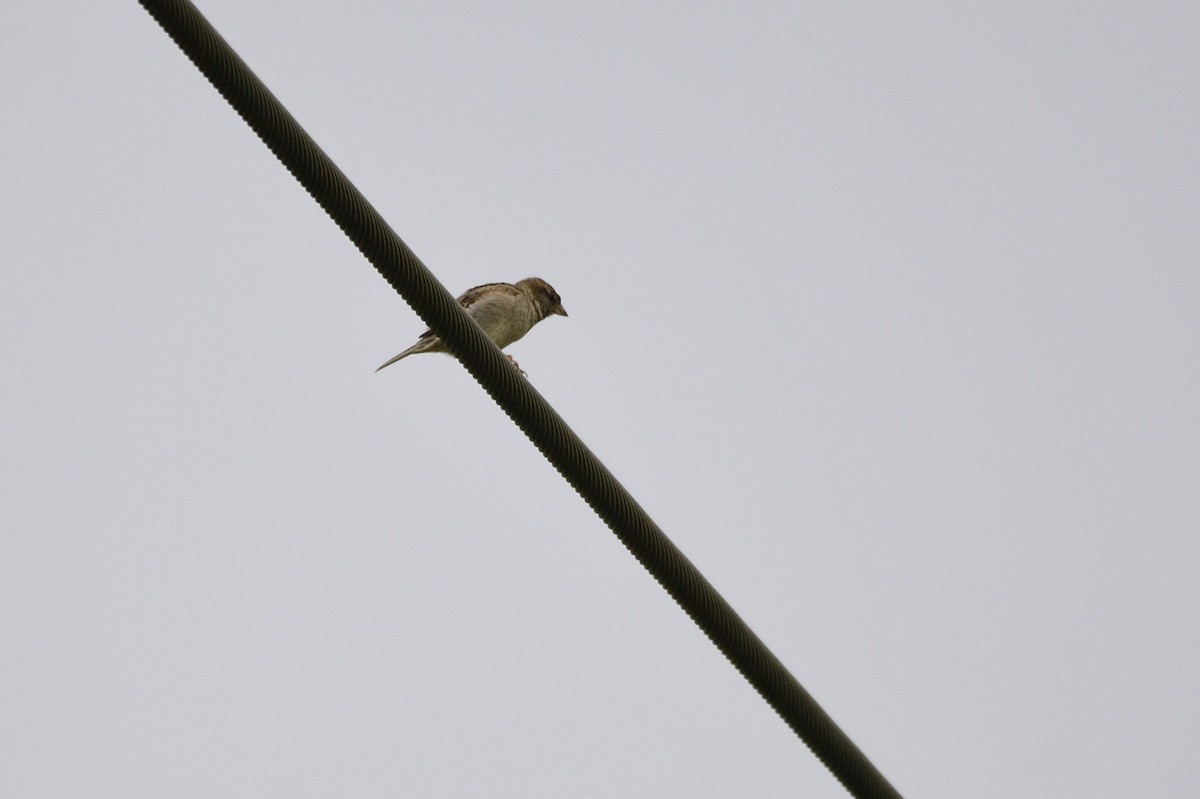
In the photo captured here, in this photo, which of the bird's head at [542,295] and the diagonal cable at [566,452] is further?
the bird's head at [542,295]

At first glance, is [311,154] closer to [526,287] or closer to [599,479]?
[599,479]

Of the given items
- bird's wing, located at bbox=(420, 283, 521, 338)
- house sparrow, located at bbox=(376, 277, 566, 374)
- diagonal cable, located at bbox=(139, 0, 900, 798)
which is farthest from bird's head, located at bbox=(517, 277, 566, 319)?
diagonal cable, located at bbox=(139, 0, 900, 798)

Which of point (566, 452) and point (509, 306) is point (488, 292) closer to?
point (509, 306)

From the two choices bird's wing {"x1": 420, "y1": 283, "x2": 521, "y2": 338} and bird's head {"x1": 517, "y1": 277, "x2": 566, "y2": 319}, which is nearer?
bird's wing {"x1": 420, "y1": 283, "x2": 521, "y2": 338}

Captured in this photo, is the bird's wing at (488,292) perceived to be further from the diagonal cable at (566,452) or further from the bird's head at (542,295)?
the diagonal cable at (566,452)

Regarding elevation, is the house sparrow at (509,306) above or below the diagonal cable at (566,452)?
above

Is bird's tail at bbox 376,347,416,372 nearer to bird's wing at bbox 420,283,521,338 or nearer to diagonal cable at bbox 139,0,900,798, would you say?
bird's wing at bbox 420,283,521,338

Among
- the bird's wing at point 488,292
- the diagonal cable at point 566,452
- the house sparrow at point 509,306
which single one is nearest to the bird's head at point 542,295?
the house sparrow at point 509,306
